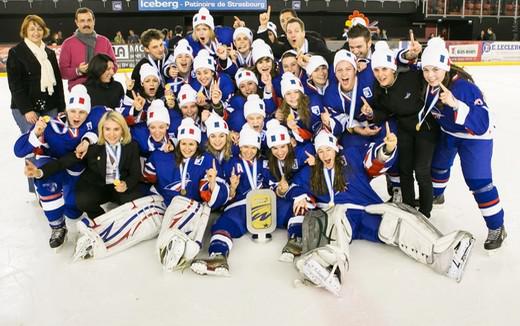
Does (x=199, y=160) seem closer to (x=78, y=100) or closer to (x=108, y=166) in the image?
(x=108, y=166)

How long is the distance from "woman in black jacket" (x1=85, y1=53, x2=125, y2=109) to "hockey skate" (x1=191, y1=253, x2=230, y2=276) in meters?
1.60

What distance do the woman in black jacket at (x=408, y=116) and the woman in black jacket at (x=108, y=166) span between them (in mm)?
1535

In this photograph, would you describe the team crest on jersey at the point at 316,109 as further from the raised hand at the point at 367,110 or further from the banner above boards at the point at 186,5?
the banner above boards at the point at 186,5

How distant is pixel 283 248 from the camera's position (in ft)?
8.98

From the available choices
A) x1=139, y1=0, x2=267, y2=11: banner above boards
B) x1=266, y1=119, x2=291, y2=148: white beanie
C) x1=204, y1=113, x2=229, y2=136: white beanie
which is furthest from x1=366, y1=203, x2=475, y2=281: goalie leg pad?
x1=139, y1=0, x2=267, y2=11: banner above boards

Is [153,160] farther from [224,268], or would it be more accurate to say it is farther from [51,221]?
[224,268]

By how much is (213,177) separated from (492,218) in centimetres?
162

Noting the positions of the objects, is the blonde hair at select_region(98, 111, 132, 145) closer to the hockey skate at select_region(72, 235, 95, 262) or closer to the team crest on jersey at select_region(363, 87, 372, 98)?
the hockey skate at select_region(72, 235, 95, 262)

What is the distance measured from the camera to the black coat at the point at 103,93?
3457mm

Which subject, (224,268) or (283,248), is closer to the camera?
(224,268)

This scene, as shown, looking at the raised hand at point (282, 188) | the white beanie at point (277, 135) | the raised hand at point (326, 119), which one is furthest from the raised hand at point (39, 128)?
the raised hand at point (326, 119)

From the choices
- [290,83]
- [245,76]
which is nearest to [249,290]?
[290,83]

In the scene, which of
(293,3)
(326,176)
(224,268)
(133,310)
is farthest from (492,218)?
(293,3)

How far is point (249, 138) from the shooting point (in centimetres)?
302
